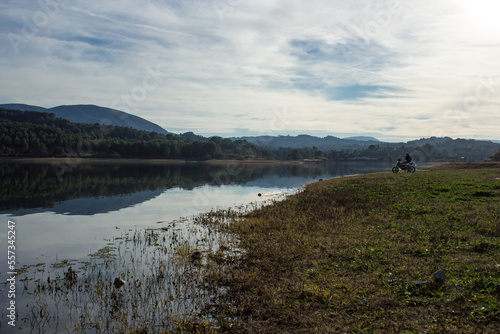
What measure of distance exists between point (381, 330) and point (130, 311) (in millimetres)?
7555

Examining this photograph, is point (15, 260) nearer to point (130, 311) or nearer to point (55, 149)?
point (130, 311)

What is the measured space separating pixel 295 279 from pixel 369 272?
266 cm

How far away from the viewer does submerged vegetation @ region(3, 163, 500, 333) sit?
8.62 m

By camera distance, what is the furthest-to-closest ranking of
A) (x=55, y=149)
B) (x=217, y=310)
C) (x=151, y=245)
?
1. (x=55, y=149)
2. (x=151, y=245)
3. (x=217, y=310)

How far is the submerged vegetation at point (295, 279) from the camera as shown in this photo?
8625 millimetres

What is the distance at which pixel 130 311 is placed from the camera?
10273 millimetres

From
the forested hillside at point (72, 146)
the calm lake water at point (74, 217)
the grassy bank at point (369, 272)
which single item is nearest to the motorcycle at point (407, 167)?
the calm lake water at point (74, 217)

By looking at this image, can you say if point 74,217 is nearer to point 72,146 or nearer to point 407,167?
point 407,167

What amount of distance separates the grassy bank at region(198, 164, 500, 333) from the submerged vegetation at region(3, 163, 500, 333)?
4cm

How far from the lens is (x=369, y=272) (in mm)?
11383

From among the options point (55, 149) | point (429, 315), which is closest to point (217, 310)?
point (429, 315)

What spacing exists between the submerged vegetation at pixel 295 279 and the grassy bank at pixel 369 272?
4 centimetres

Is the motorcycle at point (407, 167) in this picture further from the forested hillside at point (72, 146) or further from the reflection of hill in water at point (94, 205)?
the forested hillside at point (72, 146)

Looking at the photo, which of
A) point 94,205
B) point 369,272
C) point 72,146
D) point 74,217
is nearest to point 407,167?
point 369,272
